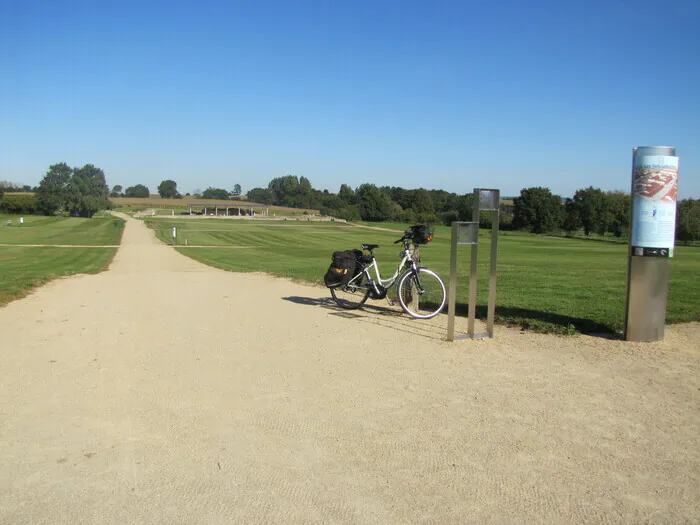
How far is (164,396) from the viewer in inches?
220

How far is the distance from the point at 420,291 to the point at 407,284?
A: 0.75 feet

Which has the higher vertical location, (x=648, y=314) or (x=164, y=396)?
(x=648, y=314)

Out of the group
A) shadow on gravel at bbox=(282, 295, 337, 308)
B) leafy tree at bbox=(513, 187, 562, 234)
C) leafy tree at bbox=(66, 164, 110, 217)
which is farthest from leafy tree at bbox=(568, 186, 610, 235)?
leafy tree at bbox=(66, 164, 110, 217)

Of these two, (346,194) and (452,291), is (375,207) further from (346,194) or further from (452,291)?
(452,291)

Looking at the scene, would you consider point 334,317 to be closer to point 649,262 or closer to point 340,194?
point 649,262

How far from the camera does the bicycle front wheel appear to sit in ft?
31.1

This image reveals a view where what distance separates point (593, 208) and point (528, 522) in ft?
313

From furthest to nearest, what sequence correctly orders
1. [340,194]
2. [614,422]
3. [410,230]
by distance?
[340,194]
[410,230]
[614,422]

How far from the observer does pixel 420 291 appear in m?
9.54

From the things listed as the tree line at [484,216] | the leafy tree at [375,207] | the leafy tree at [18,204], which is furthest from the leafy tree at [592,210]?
the leafy tree at [18,204]

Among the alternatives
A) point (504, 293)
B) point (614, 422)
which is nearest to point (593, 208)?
point (504, 293)

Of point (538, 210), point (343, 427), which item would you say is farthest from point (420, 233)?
point (538, 210)

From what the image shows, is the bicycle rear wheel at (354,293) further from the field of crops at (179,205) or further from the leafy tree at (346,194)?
the leafy tree at (346,194)

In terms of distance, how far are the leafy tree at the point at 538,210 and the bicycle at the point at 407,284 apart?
92.3 m
